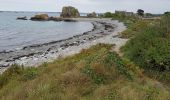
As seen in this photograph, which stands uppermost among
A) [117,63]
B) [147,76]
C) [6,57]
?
[117,63]

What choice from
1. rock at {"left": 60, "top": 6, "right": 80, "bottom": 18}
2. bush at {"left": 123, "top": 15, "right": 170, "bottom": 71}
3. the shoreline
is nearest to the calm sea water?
the shoreline

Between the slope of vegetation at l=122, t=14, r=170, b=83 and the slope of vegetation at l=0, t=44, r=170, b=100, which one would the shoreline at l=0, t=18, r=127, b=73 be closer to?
the slope of vegetation at l=122, t=14, r=170, b=83

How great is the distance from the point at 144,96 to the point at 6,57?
836 inches

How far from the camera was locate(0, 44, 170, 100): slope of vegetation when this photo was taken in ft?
34.6

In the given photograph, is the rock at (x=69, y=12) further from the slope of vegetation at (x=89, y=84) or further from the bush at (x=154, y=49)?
the slope of vegetation at (x=89, y=84)

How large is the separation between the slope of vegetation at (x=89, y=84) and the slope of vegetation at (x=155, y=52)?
184 cm

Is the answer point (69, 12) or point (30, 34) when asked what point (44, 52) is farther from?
point (69, 12)

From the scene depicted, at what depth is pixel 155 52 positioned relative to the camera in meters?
16.6

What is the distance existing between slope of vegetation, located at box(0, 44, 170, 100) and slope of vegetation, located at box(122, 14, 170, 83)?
6.03 feet

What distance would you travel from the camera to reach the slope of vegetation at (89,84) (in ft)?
34.6

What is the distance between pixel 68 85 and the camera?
11445 mm

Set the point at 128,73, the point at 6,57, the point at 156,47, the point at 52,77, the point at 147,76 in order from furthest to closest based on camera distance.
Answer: the point at 6,57 < the point at 156,47 < the point at 147,76 < the point at 128,73 < the point at 52,77

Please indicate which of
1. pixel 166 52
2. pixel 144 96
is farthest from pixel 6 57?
pixel 144 96

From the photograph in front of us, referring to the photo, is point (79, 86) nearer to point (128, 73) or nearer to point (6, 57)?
point (128, 73)
